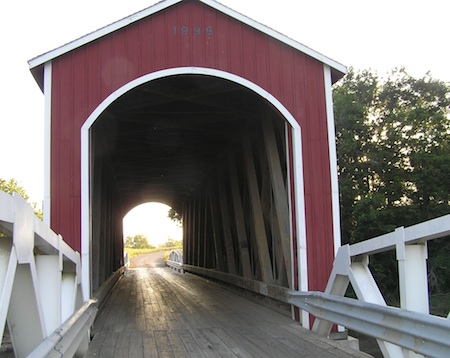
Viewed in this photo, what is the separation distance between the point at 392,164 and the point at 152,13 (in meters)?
12.3

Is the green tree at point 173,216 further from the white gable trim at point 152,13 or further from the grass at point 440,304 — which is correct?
the white gable trim at point 152,13

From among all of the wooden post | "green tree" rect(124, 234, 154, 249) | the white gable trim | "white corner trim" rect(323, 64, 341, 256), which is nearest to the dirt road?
the wooden post

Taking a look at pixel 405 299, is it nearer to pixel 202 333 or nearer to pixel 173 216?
pixel 202 333

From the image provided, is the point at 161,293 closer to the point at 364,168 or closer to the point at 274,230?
the point at 274,230

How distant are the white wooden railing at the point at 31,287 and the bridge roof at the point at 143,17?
10.00 feet

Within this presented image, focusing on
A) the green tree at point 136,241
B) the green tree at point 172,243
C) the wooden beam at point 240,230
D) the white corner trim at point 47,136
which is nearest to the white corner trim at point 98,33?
the white corner trim at point 47,136

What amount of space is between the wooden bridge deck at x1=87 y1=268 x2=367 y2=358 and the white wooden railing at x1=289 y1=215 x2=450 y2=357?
49cm

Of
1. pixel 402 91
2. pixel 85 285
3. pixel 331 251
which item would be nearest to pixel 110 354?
pixel 85 285

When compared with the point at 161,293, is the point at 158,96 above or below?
above

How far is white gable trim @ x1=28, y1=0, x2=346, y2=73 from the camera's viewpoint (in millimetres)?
6375

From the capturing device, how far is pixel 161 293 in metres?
11.2

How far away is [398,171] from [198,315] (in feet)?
37.5

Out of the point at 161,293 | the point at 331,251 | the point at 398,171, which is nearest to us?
the point at 331,251

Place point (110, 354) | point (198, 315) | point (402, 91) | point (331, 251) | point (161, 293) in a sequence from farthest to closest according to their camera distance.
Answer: point (402, 91), point (161, 293), point (198, 315), point (331, 251), point (110, 354)
